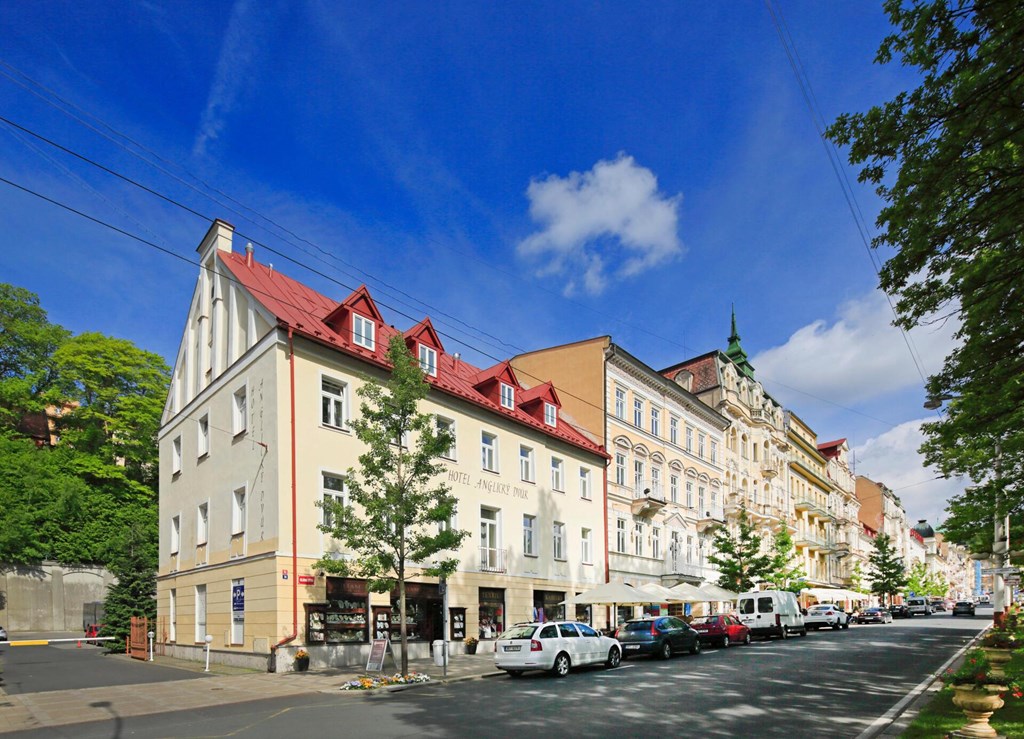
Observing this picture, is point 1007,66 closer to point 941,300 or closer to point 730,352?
point 941,300

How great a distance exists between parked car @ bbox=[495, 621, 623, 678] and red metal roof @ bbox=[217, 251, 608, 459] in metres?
10.1

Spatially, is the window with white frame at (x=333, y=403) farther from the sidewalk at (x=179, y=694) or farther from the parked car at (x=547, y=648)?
the parked car at (x=547, y=648)

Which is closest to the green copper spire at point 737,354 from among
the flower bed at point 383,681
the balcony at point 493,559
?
the balcony at point 493,559

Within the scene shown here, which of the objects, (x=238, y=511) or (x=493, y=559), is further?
(x=493, y=559)

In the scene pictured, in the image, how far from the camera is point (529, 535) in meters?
31.8

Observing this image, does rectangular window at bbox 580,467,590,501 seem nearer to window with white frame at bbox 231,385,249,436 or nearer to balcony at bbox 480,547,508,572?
balcony at bbox 480,547,508,572

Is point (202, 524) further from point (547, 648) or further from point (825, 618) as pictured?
point (825, 618)

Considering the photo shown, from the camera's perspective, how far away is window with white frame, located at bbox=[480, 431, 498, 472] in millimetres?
30141

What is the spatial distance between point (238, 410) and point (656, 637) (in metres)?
15.9

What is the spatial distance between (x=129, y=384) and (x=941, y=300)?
52642 mm

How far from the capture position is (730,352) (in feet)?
215

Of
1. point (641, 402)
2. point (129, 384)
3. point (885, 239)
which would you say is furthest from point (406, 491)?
point (129, 384)

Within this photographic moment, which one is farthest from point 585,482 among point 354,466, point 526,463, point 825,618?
point 825,618

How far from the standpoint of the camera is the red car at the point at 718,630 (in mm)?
29734
